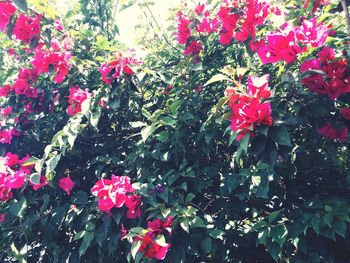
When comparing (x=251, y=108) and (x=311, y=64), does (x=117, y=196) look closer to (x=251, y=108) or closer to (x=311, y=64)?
(x=251, y=108)

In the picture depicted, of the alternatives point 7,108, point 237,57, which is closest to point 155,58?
point 237,57

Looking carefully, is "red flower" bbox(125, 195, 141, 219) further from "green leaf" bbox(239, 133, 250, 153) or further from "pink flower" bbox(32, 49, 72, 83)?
"pink flower" bbox(32, 49, 72, 83)

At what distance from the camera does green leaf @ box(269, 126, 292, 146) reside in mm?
1213

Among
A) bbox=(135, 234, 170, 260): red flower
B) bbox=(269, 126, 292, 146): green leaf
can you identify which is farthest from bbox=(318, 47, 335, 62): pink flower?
bbox=(135, 234, 170, 260): red flower

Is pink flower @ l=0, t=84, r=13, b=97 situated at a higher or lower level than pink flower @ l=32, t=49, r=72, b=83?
lower

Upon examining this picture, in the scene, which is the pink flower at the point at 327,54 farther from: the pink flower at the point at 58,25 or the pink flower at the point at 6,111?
the pink flower at the point at 6,111

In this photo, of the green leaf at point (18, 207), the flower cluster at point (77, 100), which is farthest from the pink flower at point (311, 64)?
the green leaf at point (18, 207)

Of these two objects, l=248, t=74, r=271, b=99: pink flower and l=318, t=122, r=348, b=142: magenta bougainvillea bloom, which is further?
l=318, t=122, r=348, b=142: magenta bougainvillea bloom

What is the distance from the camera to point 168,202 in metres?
1.67

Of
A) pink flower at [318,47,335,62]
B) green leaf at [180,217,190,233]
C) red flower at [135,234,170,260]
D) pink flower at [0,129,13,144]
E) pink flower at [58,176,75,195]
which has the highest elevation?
pink flower at [318,47,335,62]

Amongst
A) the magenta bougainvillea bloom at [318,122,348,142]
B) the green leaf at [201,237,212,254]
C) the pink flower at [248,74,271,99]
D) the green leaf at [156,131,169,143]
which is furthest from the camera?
the green leaf at [156,131,169,143]

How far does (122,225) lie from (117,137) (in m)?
0.70

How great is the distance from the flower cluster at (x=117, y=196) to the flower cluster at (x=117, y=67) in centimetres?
55

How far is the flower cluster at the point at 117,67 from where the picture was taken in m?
1.86
